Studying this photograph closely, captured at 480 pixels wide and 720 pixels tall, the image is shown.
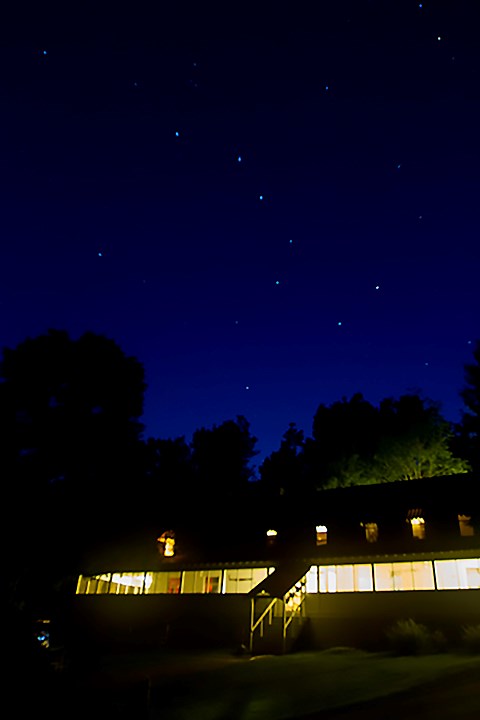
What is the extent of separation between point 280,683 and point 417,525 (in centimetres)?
1183

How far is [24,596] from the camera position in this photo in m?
21.8

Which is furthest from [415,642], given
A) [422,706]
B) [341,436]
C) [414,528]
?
A: [341,436]

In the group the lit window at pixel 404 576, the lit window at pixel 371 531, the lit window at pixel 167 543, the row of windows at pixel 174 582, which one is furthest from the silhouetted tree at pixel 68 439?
the lit window at pixel 404 576

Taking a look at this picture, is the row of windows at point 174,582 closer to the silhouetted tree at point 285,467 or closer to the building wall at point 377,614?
the building wall at point 377,614

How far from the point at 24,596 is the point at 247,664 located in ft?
38.2

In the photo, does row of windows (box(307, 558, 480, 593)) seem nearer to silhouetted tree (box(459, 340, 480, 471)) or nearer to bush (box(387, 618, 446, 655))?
bush (box(387, 618, 446, 655))

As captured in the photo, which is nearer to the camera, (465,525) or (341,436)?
(465,525)

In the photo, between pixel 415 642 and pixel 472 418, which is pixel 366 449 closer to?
pixel 472 418

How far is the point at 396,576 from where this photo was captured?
19.7 m

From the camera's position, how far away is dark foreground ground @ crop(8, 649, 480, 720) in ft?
19.2

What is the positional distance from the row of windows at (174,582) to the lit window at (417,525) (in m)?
6.11

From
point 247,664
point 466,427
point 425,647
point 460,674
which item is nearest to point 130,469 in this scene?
point 247,664

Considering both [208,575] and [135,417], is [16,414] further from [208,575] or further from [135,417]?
[208,575]

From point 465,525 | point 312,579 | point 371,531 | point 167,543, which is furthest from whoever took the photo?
point 167,543
